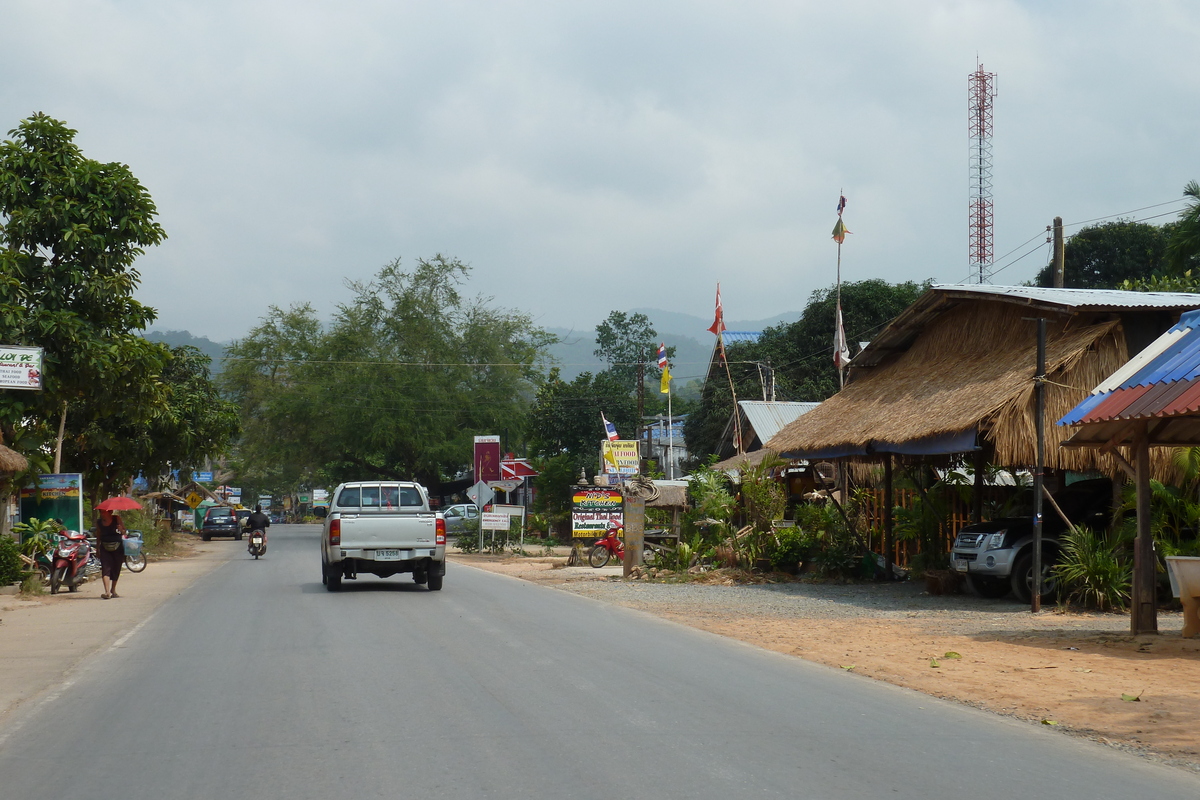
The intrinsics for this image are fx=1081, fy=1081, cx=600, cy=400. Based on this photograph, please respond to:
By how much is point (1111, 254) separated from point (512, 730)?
164 feet

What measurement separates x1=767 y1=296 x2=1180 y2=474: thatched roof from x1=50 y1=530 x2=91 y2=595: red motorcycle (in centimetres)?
1449

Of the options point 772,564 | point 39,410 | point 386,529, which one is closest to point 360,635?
point 386,529

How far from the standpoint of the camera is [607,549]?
29.5 metres

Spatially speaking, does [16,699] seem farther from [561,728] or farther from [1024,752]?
[1024,752]

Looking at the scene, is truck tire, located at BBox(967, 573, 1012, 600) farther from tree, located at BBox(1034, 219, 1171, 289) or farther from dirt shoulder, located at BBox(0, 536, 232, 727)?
tree, located at BBox(1034, 219, 1171, 289)

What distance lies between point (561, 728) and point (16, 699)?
4998 mm

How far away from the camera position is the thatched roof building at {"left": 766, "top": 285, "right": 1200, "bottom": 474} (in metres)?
17.0

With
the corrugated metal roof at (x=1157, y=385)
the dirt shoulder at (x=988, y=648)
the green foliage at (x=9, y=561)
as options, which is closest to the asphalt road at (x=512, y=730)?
the dirt shoulder at (x=988, y=648)

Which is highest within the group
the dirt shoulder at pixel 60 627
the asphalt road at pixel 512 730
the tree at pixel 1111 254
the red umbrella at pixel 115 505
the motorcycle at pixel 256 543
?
the tree at pixel 1111 254

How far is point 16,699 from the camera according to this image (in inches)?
363

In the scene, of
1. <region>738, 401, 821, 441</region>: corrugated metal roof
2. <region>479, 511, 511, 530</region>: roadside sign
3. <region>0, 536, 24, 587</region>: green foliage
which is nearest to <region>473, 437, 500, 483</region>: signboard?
<region>479, 511, 511, 530</region>: roadside sign

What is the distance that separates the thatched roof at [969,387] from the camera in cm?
1691

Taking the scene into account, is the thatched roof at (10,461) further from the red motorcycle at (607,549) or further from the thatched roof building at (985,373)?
the thatched roof building at (985,373)

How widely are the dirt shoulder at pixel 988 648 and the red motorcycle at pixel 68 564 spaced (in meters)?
10.2
